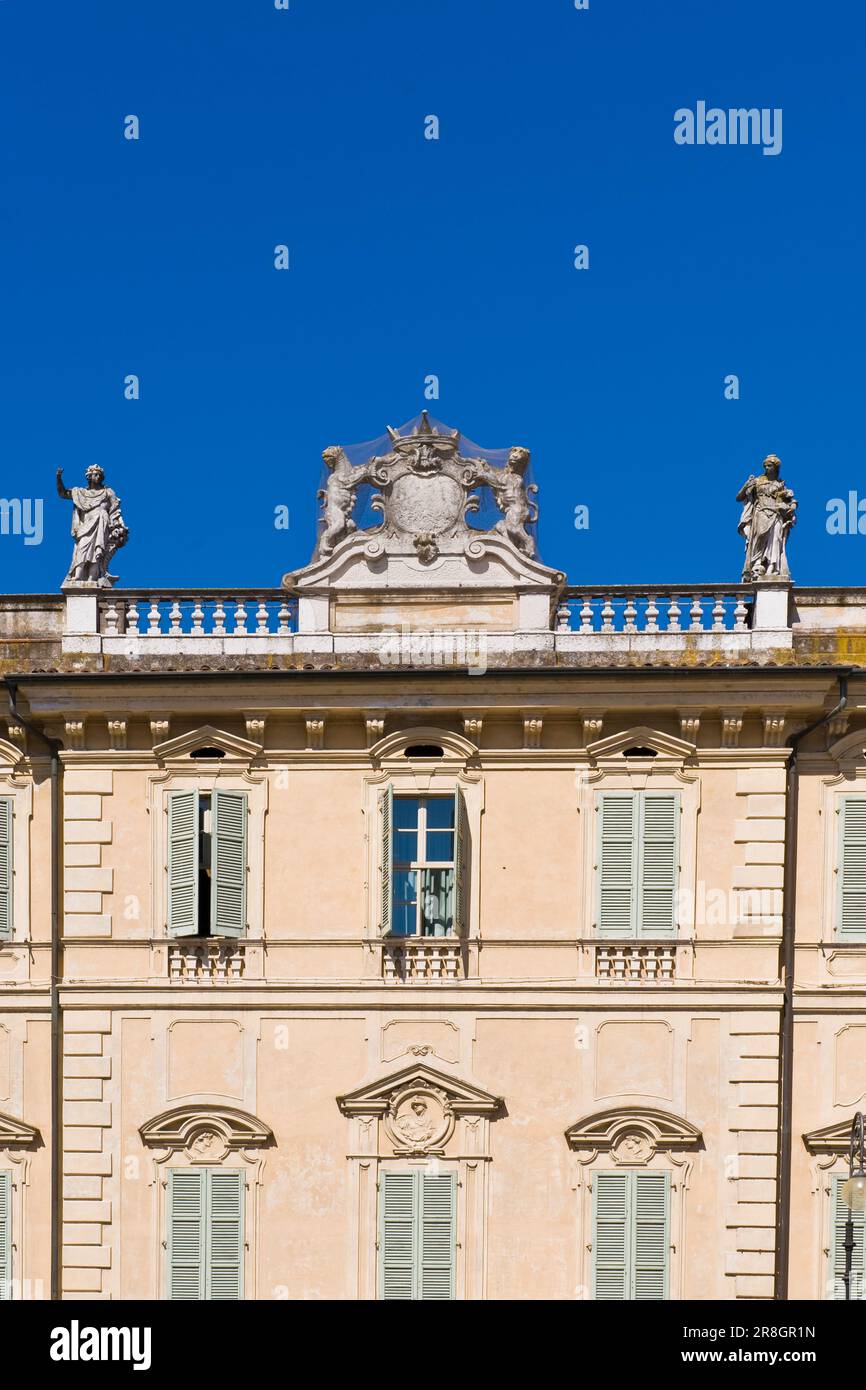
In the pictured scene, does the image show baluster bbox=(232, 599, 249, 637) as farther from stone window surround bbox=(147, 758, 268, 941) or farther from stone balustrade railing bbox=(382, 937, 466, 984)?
stone balustrade railing bbox=(382, 937, 466, 984)

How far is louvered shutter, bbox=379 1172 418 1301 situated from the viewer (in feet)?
82.8

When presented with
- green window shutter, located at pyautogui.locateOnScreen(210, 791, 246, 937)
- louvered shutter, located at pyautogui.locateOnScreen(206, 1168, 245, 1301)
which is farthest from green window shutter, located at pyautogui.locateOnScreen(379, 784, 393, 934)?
louvered shutter, located at pyautogui.locateOnScreen(206, 1168, 245, 1301)

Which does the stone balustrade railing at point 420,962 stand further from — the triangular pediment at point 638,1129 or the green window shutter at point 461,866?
the triangular pediment at point 638,1129

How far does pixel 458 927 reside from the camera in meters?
25.5

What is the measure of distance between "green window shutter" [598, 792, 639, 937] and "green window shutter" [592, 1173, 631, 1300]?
10.4ft

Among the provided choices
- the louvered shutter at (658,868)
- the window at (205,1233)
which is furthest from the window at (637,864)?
the window at (205,1233)

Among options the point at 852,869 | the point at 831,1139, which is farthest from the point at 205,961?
the point at 852,869

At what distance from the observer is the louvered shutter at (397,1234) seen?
25.2m

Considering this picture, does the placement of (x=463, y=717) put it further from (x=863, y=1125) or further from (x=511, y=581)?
(x=863, y=1125)

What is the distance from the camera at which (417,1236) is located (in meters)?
25.2

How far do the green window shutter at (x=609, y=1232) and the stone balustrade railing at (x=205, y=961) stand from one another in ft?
17.7

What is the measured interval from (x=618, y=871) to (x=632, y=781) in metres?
1.18

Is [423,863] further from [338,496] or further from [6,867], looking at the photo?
[6,867]
